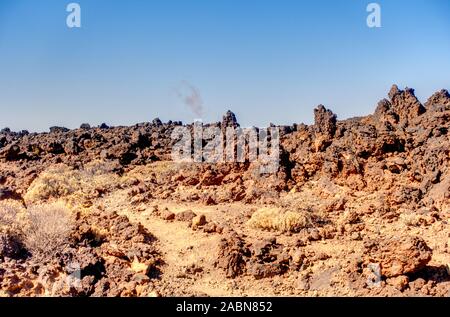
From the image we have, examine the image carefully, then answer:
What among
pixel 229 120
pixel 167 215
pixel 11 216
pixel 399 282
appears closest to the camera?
pixel 399 282

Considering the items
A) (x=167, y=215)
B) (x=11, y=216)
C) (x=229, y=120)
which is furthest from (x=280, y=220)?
(x=229, y=120)

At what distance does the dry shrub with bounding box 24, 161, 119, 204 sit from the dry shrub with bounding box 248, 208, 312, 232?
546 centimetres

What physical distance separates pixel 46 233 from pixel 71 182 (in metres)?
6.11

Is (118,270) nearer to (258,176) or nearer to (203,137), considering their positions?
(258,176)

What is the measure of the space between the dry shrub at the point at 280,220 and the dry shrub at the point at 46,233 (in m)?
4.03

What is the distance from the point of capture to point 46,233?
26.8 ft

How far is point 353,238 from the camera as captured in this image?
897 centimetres

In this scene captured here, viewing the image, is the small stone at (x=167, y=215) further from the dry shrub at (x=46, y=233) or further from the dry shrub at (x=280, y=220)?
the dry shrub at (x=46, y=233)

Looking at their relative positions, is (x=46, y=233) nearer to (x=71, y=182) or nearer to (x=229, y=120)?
(x=71, y=182)

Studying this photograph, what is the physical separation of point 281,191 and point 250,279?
573 cm

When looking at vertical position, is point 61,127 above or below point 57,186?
above

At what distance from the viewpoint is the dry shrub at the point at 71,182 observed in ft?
41.4

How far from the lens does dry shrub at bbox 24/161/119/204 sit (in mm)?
12617
